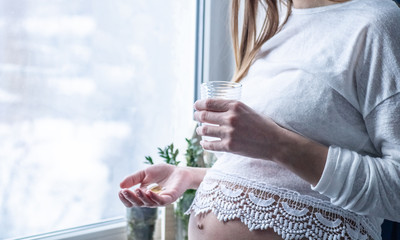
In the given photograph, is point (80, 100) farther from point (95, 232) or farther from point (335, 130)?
point (335, 130)

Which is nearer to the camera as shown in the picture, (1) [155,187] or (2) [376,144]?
(2) [376,144]

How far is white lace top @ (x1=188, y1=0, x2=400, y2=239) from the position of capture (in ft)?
2.48

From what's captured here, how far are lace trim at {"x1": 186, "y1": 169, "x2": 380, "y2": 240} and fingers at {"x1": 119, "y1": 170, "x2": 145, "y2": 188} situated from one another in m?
0.28

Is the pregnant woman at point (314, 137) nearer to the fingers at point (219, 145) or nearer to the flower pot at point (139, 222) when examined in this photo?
the fingers at point (219, 145)

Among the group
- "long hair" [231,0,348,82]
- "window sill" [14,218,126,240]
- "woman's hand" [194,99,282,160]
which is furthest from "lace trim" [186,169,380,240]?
"window sill" [14,218,126,240]

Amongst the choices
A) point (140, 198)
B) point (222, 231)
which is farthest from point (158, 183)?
point (222, 231)

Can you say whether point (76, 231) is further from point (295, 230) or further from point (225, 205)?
point (295, 230)

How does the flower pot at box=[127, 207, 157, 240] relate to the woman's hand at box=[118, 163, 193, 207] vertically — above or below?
below

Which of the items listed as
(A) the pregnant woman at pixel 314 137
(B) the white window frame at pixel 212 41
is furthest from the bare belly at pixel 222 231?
(B) the white window frame at pixel 212 41

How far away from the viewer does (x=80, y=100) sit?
144cm

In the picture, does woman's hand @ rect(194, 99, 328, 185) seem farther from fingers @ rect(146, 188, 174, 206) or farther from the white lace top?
fingers @ rect(146, 188, 174, 206)

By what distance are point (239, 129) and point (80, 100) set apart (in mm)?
847

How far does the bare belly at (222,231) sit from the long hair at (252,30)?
1.28 feet

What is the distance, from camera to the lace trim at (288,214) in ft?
2.66
